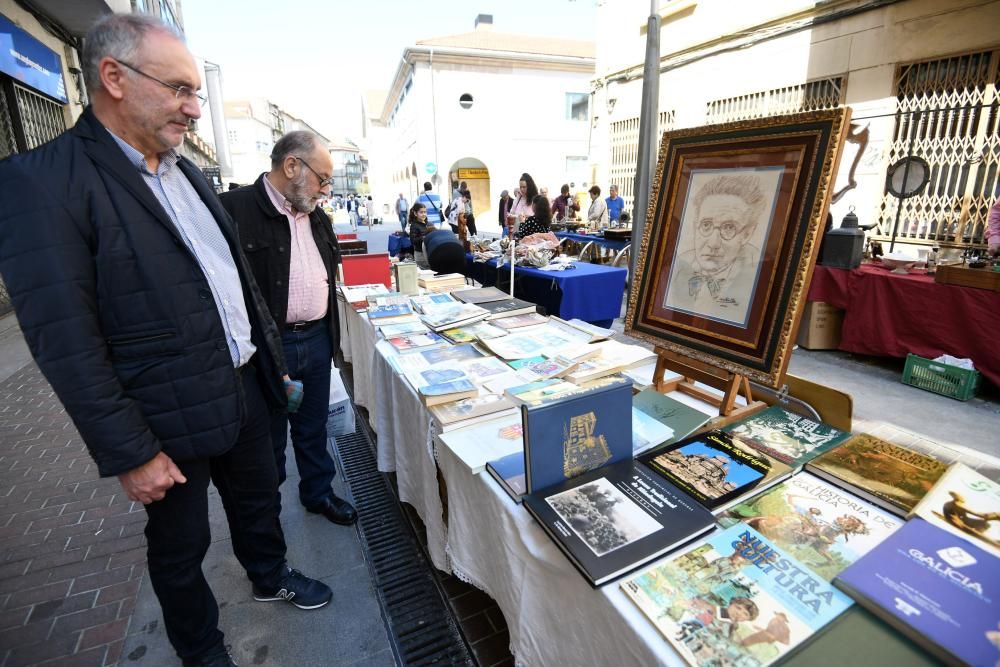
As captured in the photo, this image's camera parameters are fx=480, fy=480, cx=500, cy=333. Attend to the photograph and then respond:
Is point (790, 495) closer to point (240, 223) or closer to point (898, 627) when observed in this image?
point (898, 627)

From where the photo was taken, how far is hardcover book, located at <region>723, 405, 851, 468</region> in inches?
49.3

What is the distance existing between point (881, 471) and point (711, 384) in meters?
0.49

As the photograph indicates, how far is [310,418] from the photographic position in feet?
7.27

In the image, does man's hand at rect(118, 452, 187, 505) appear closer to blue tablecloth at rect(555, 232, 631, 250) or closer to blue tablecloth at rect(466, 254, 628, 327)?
blue tablecloth at rect(466, 254, 628, 327)

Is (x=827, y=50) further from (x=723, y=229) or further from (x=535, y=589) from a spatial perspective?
(x=535, y=589)

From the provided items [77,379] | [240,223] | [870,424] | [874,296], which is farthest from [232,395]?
[874,296]

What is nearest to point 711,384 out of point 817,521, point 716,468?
point 716,468

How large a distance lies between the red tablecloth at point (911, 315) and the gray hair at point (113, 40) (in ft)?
15.8

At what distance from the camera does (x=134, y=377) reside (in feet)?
3.80

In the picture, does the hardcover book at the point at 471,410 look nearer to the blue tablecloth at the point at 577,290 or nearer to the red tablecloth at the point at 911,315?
the blue tablecloth at the point at 577,290

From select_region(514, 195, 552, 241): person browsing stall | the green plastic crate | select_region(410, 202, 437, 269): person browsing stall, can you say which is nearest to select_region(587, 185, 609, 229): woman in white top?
select_region(514, 195, 552, 241): person browsing stall

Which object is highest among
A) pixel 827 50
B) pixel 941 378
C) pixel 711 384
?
pixel 827 50

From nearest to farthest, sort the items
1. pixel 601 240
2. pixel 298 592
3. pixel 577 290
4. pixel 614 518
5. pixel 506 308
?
1. pixel 614 518
2. pixel 298 592
3. pixel 506 308
4. pixel 577 290
5. pixel 601 240

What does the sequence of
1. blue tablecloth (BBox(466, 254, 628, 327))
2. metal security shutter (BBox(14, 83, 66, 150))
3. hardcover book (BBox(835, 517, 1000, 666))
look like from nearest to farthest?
hardcover book (BBox(835, 517, 1000, 666))
blue tablecloth (BBox(466, 254, 628, 327))
metal security shutter (BBox(14, 83, 66, 150))
